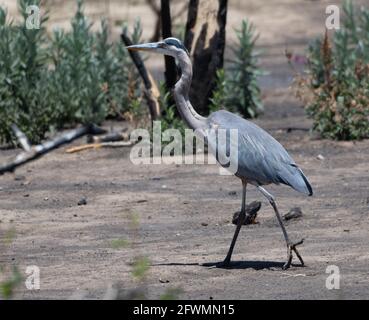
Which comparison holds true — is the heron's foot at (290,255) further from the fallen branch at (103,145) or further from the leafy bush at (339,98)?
the fallen branch at (103,145)

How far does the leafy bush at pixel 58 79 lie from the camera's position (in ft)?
41.9

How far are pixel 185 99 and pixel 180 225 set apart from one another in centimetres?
152

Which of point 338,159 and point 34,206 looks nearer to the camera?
point 34,206

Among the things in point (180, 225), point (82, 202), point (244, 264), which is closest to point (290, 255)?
point (244, 264)

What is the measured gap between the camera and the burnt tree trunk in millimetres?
12891

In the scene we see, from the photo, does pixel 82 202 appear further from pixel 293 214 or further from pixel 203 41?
pixel 203 41

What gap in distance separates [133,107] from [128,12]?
10.7 meters

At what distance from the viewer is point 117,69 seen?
A: 14.1 meters

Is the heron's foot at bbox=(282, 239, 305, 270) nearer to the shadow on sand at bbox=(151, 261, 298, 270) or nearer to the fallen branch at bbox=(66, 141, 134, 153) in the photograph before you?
the shadow on sand at bbox=(151, 261, 298, 270)

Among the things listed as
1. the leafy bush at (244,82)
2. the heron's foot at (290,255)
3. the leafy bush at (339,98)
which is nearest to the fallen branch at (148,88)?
the leafy bush at (244,82)

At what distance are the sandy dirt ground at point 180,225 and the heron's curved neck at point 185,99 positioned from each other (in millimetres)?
921

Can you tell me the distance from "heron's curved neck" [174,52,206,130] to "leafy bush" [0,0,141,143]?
472 cm
